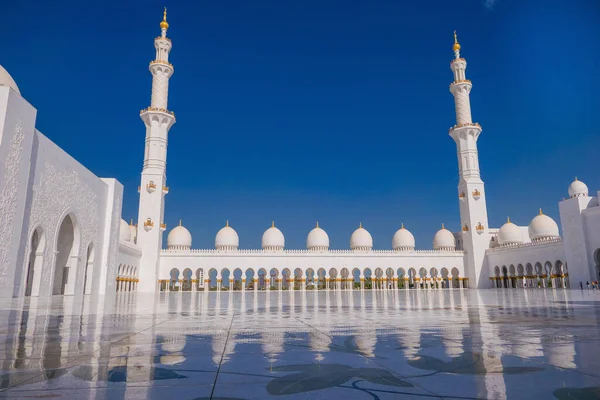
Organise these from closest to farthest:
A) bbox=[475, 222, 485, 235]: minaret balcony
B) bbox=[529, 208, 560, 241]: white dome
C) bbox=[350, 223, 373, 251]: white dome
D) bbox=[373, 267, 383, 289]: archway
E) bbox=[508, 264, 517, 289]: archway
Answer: bbox=[508, 264, 517, 289]: archway
bbox=[529, 208, 560, 241]: white dome
bbox=[475, 222, 485, 235]: minaret balcony
bbox=[373, 267, 383, 289]: archway
bbox=[350, 223, 373, 251]: white dome

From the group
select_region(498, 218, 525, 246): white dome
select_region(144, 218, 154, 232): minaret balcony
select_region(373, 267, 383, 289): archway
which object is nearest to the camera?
select_region(144, 218, 154, 232): minaret balcony

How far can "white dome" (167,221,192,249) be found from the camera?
1294 inches

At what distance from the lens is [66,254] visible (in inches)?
719

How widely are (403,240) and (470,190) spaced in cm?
688

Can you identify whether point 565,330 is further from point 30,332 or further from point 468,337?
point 30,332

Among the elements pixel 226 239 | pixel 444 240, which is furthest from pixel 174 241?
pixel 444 240

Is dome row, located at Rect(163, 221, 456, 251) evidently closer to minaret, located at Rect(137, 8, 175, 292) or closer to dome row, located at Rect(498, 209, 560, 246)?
minaret, located at Rect(137, 8, 175, 292)

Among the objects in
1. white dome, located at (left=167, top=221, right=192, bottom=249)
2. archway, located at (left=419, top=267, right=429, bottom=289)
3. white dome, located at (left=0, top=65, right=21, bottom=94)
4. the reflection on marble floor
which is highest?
white dome, located at (left=0, top=65, right=21, bottom=94)

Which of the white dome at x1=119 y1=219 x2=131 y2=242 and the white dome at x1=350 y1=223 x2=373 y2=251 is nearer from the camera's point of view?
the white dome at x1=119 y1=219 x2=131 y2=242

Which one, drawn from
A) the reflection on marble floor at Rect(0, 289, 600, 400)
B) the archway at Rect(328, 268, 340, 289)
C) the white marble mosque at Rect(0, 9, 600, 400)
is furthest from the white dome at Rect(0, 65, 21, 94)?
the archway at Rect(328, 268, 340, 289)

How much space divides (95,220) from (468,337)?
61.0 feet

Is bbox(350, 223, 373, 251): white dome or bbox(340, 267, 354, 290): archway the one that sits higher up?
bbox(350, 223, 373, 251): white dome

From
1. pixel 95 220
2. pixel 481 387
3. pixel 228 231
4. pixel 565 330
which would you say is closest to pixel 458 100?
pixel 228 231

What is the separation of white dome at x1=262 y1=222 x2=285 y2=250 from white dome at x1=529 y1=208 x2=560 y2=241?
1836 cm
